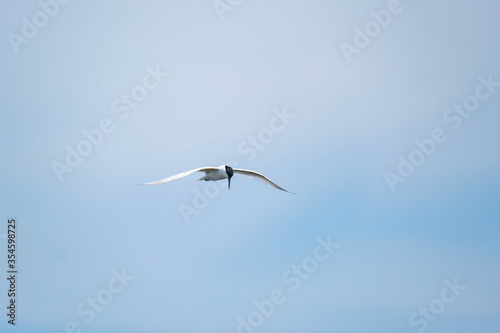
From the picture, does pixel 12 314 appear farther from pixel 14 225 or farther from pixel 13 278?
pixel 14 225

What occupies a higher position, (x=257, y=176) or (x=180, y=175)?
(x=180, y=175)

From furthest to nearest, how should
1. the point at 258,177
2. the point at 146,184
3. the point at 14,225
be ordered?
the point at 258,177 < the point at 14,225 < the point at 146,184

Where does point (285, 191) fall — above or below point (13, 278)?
below

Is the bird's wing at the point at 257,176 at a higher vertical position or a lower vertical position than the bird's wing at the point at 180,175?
lower

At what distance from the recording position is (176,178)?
38.2m

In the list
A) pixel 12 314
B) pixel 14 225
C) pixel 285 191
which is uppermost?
pixel 14 225

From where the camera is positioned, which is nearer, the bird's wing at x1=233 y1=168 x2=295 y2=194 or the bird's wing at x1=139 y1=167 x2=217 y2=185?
the bird's wing at x1=139 y1=167 x2=217 y2=185

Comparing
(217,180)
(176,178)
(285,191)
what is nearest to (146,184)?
(176,178)

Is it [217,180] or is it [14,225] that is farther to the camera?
[217,180]

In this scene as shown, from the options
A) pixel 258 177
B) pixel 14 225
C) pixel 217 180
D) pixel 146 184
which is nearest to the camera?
pixel 146 184

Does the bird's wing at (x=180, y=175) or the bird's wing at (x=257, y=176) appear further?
the bird's wing at (x=257, y=176)

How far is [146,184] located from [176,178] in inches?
137

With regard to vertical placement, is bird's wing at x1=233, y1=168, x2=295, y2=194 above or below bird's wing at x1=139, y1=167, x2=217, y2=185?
below

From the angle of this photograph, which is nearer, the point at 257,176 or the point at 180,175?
the point at 180,175
